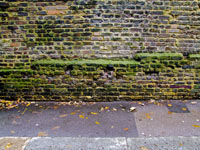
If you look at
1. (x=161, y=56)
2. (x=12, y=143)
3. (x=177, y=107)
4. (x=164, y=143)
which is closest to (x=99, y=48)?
(x=161, y=56)

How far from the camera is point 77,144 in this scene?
2.61 metres

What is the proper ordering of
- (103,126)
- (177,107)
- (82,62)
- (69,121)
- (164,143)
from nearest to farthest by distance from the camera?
1. (164,143)
2. (103,126)
3. (69,121)
4. (177,107)
5. (82,62)

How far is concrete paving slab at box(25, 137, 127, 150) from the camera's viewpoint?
2.54 metres

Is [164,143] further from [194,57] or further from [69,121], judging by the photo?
[194,57]

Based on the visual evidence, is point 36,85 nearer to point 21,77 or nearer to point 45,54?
point 21,77

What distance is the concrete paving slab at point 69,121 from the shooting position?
293 centimetres

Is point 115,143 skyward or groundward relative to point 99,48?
groundward

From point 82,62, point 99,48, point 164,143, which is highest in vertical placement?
point 99,48

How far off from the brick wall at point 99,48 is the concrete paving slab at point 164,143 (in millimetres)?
1401

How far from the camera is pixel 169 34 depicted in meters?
3.81

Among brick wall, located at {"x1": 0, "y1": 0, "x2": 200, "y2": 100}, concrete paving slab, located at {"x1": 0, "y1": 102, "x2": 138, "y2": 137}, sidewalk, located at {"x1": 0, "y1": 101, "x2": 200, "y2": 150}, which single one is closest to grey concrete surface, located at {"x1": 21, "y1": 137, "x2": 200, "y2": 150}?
sidewalk, located at {"x1": 0, "y1": 101, "x2": 200, "y2": 150}

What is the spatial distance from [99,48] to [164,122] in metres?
1.98

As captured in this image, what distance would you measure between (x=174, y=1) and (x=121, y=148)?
10.2 ft

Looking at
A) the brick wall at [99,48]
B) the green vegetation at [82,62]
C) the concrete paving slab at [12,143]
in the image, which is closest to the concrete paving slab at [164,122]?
the brick wall at [99,48]
